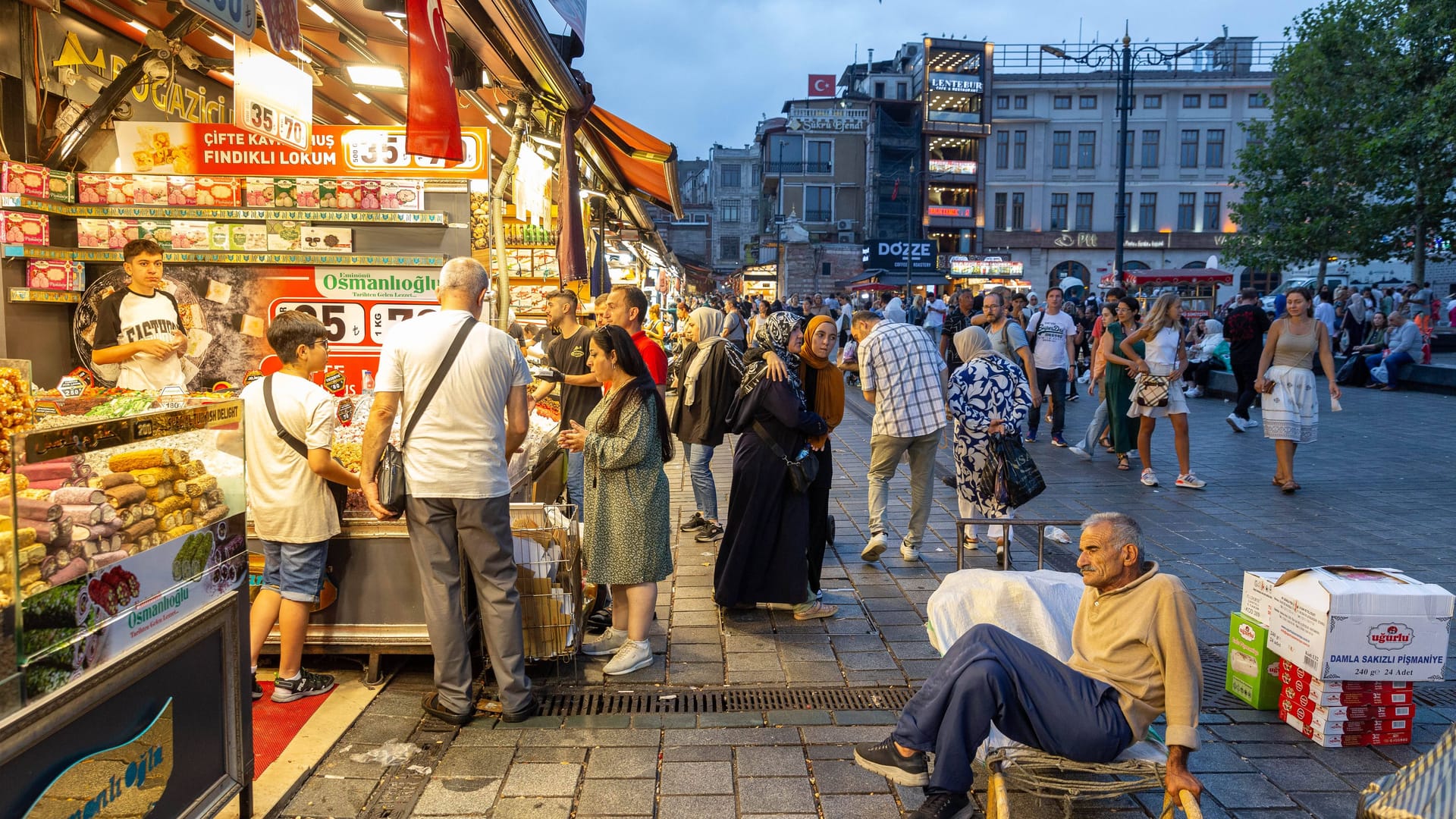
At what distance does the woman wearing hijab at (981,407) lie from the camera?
603cm

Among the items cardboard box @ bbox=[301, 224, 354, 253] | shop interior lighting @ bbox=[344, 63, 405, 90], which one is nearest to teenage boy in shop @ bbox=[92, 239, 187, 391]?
cardboard box @ bbox=[301, 224, 354, 253]

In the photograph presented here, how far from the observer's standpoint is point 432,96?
442 centimetres

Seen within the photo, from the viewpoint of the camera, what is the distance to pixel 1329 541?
6703 mm

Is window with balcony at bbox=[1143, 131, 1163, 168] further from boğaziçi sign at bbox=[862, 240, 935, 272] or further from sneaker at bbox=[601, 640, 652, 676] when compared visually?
sneaker at bbox=[601, 640, 652, 676]

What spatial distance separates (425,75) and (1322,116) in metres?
27.8

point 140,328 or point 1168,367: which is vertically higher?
point 140,328

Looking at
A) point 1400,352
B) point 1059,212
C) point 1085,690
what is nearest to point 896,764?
point 1085,690

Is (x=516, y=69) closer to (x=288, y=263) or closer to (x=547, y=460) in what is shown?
(x=288, y=263)

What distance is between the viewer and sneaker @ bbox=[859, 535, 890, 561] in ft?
20.4

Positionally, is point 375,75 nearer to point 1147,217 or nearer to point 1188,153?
point 1147,217

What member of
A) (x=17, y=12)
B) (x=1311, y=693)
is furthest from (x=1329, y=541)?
(x=17, y=12)

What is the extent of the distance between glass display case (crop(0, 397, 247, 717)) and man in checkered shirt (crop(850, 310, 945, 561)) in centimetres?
413

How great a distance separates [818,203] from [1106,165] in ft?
54.4

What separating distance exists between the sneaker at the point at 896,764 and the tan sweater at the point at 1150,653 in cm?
63
